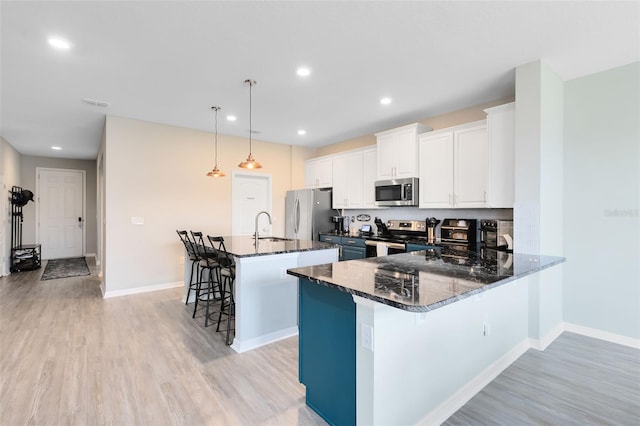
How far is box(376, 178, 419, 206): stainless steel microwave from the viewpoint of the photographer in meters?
4.56

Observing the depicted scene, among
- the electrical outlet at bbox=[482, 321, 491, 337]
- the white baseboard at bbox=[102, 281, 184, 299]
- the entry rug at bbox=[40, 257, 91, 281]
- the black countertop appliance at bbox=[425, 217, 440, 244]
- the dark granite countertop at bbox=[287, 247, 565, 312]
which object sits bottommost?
the entry rug at bbox=[40, 257, 91, 281]

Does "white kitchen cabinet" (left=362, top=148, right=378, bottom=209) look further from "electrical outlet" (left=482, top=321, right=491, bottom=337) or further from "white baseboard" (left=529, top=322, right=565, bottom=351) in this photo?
"electrical outlet" (left=482, top=321, right=491, bottom=337)

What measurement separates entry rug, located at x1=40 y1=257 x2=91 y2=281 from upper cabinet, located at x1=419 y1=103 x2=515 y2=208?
22.4 ft

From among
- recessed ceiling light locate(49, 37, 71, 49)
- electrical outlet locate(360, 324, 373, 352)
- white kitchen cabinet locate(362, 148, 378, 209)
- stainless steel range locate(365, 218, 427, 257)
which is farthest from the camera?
white kitchen cabinet locate(362, 148, 378, 209)

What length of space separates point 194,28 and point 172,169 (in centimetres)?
325

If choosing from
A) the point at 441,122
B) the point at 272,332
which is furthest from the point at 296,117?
the point at 272,332

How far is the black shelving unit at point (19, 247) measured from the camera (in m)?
6.53

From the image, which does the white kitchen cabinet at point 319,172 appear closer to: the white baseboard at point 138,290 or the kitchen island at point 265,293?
the kitchen island at point 265,293

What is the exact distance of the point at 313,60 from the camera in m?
2.95

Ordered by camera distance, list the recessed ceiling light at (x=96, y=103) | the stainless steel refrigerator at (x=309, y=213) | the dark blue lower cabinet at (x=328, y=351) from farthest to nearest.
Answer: the stainless steel refrigerator at (x=309, y=213) → the recessed ceiling light at (x=96, y=103) → the dark blue lower cabinet at (x=328, y=351)

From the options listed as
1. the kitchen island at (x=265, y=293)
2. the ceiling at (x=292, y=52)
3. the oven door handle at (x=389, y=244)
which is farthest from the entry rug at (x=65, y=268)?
the oven door handle at (x=389, y=244)

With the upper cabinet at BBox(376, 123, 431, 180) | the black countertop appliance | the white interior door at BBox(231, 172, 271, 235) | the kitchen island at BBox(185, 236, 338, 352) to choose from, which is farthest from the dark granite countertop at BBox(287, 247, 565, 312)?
the white interior door at BBox(231, 172, 271, 235)

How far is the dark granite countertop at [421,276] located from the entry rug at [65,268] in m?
6.51

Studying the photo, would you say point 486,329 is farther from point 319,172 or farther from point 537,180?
point 319,172
